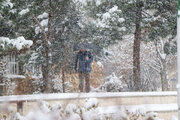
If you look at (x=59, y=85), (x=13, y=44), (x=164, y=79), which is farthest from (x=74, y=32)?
(x=164, y=79)

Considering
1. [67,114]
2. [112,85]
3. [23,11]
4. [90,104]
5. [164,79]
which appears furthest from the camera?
[164,79]

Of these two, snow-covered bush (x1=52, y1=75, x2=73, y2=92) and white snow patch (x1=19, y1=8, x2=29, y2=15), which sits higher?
white snow patch (x1=19, y1=8, x2=29, y2=15)

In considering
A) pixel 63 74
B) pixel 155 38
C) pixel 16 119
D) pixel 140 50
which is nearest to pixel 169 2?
pixel 155 38

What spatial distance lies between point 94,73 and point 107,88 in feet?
1.81

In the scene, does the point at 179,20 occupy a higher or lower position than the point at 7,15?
lower

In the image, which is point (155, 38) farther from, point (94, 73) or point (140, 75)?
point (94, 73)

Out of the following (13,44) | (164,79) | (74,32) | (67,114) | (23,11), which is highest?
(23,11)

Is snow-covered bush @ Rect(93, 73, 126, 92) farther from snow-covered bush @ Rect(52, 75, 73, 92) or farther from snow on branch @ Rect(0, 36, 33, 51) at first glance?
snow on branch @ Rect(0, 36, 33, 51)

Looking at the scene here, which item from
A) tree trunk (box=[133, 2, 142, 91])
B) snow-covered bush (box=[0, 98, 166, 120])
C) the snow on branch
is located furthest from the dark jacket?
snow-covered bush (box=[0, 98, 166, 120])

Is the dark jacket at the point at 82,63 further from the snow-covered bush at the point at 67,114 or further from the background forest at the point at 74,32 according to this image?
the snow-covered bush at the point at 67,114

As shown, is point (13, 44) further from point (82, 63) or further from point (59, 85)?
point (59, 85)

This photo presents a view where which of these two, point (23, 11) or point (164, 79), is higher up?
point (23, 11)

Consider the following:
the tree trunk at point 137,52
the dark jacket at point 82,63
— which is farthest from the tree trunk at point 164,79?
the dark jacket at point 82,63

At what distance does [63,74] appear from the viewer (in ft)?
30.2
